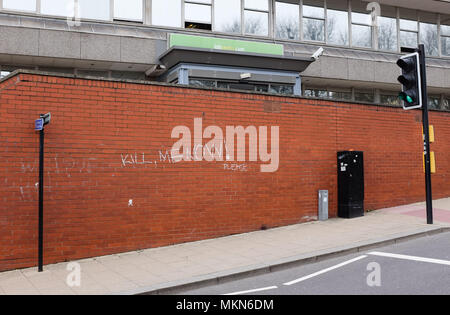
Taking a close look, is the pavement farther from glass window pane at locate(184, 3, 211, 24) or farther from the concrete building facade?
glass window pane at locate(184, 3, 211, 24)

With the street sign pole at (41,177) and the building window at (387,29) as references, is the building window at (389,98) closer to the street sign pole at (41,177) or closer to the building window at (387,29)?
the building window at (387,29)

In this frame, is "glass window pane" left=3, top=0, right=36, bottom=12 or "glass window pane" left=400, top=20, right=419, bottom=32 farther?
"glass window pane" left=400, top=20, right=419, bottom=32

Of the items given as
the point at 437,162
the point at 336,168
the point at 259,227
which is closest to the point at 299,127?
the point at 336,168

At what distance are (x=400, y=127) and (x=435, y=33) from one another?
1051 cm

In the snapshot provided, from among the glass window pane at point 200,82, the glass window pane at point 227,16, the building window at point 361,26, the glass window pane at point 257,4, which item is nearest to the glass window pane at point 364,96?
the building window at point 361,26

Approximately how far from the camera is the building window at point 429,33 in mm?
20438

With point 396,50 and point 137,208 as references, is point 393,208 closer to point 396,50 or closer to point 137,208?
point 137,208

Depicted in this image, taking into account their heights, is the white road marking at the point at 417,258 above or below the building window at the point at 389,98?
below

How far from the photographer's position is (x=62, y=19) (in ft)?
47.2

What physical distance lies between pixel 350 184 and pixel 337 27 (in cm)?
981

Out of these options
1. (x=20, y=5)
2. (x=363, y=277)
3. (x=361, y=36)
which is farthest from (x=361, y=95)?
(x=363, y=277)

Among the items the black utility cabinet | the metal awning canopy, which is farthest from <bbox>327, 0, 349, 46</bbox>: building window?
the black utility cabinet

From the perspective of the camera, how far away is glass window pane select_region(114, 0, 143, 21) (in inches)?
Answer: 601
